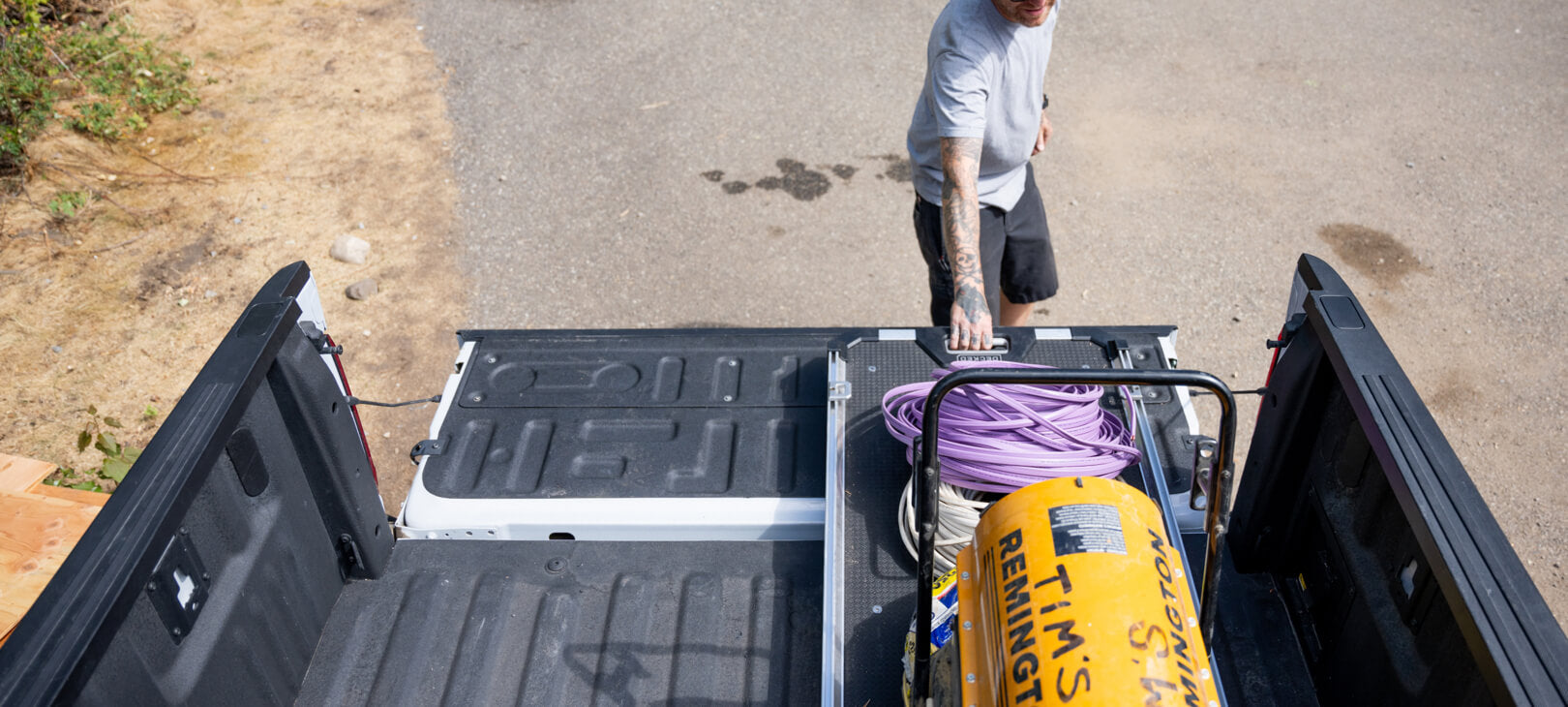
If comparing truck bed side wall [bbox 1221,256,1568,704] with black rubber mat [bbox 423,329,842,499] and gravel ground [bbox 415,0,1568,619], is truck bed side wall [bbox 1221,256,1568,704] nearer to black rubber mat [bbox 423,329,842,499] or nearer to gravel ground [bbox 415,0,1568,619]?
black rubber mat [bbox 423,329,842,499]

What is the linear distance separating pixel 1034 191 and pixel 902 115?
2.64 metres

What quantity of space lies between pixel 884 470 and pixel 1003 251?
Answer: 1.13 meters

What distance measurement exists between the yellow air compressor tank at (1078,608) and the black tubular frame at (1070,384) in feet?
0.22

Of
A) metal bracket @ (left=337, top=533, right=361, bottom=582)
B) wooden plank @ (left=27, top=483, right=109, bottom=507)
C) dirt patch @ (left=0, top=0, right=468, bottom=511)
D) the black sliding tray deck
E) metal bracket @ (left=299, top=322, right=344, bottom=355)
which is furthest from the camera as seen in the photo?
dirt patch @ (left=0, top=0, right=468, bottom=511)

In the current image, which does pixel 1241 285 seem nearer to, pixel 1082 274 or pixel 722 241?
pixel 1082 274

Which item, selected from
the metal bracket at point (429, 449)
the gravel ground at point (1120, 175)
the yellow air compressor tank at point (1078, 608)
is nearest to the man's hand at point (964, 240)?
the yellow air compressor tank at point (1078, 608)

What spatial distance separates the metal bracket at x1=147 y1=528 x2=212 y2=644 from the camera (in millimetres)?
1708

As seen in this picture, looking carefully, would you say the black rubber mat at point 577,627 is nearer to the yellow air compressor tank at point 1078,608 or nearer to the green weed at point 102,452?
the yellow air compressor tank at point 1078,608

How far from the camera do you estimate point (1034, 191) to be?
10.6 ft

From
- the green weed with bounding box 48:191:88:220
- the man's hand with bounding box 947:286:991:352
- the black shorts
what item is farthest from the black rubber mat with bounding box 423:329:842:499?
the green weed with bounding box 48:191:88:220

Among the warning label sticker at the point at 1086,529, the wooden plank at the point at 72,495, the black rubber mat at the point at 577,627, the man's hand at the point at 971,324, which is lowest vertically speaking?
the wooden plank at the point at 72,495

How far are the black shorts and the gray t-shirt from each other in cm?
9

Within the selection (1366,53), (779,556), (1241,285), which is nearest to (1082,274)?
(1241,285)

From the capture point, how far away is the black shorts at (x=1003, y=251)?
3078 millimetres
